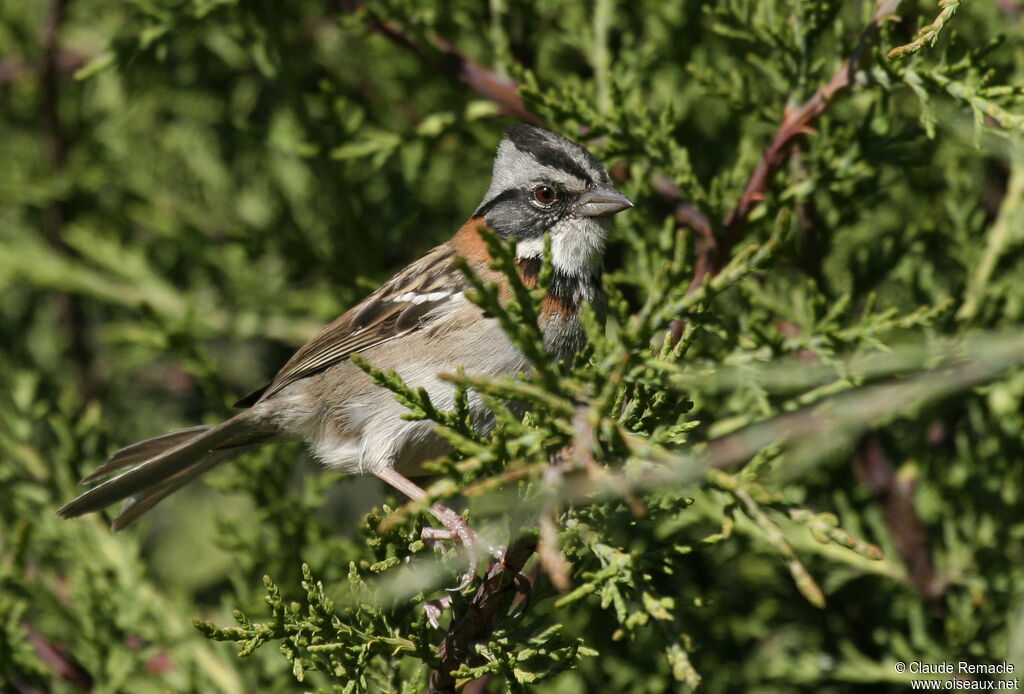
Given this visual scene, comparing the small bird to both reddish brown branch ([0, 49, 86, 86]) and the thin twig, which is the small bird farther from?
reddish brown branch ([0, 49, 86, 86])

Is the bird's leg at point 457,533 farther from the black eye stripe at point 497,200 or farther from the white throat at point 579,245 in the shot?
the black eye stripe at point 497,200

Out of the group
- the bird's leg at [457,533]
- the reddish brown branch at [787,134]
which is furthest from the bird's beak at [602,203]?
the bird's leg at [457,533]

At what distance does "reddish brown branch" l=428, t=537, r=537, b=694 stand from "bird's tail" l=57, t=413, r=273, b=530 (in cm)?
137

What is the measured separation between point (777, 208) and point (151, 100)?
10.6 feet

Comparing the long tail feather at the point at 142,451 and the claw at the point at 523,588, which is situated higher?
the long tail feather at the point at 142,451

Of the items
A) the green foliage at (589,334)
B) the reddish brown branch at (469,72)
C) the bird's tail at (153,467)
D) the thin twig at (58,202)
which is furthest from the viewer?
the thin twig at (58,202)

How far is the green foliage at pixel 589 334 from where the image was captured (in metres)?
2.03

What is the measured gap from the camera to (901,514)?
3252mm

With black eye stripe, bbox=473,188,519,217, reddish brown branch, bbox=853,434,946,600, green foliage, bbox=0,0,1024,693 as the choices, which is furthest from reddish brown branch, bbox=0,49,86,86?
reddish brown branch, bbox=853,434,946,600

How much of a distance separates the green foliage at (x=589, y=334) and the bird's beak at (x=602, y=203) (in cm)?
12

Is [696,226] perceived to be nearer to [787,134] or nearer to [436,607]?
[787,134]

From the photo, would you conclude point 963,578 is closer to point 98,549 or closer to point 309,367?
point 309,367

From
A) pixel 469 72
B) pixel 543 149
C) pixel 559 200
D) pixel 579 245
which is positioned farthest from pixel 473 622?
pixel 469 72

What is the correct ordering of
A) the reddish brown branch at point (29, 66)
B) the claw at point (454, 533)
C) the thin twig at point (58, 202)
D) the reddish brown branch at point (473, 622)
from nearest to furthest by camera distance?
the reddish brown branch at point (473, 622)
the claw at point (454, 533)
the thin twig at point (58, 202)
the reddish brown branch at point (29, 66)
